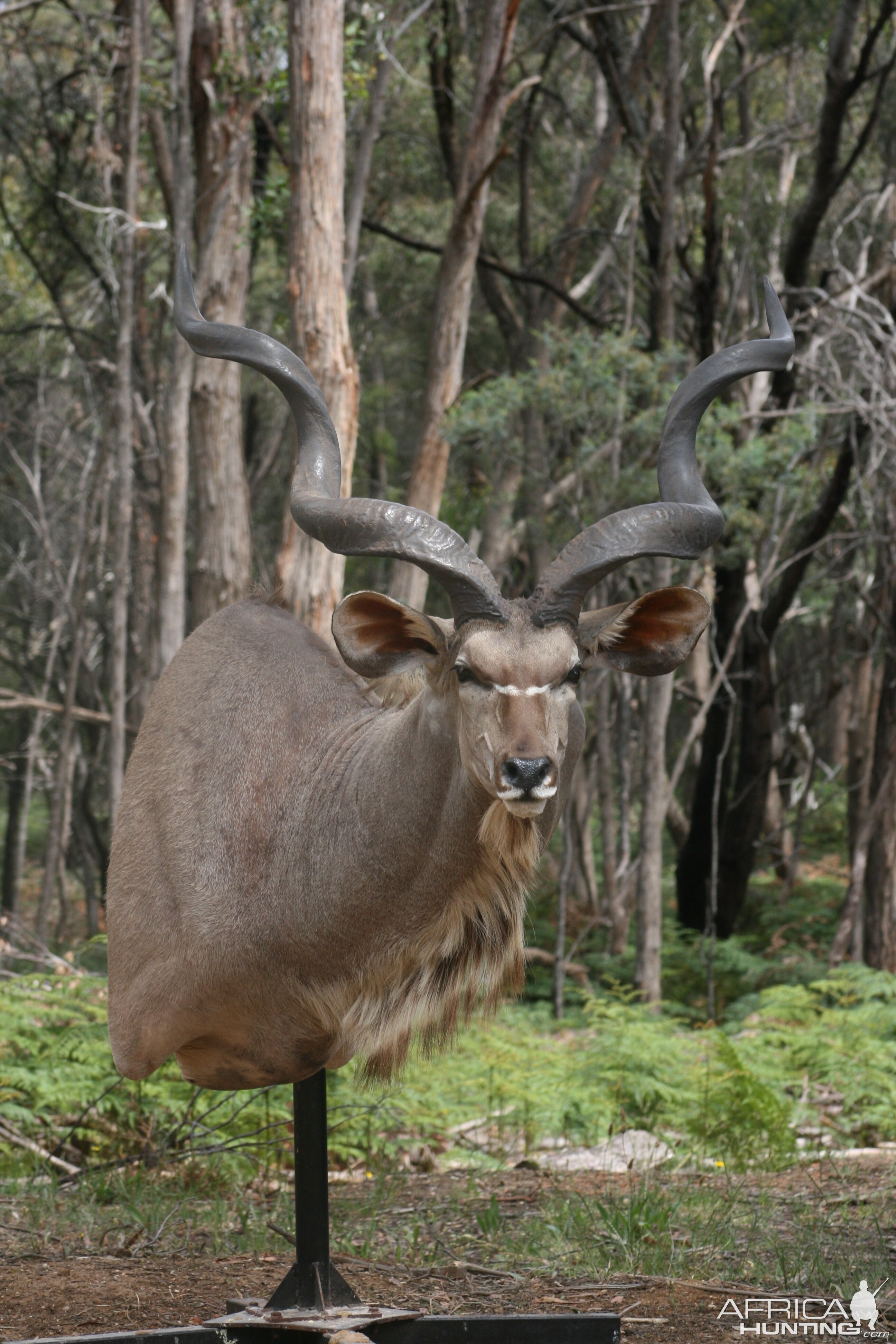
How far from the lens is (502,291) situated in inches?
873

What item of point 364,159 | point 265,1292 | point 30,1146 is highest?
point 364,159

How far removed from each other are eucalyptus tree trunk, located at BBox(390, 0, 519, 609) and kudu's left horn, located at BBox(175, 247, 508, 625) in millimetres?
8712

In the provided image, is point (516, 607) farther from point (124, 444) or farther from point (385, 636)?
point (124, 444)

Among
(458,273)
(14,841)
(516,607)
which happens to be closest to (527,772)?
(516,607)

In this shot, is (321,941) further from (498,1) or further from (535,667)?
(498,1)

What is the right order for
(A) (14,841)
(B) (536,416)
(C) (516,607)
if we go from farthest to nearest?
(A) (14,841) < (B) (536,416) < (C) (516,607)

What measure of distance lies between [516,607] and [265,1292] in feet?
11.1

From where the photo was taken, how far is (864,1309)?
16.1 ft

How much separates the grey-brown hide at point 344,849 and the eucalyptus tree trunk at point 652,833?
932 cm

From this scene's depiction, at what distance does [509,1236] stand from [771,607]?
41.3 feet

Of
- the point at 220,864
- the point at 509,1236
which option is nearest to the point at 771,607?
the point at 509,1236

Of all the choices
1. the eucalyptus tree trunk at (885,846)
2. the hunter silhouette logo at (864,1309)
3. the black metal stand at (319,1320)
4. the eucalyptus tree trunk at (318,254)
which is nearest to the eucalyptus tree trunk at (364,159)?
the eucalyptus tree trunk at (318,254)

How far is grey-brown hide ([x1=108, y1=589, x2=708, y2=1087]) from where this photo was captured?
14.1 feet

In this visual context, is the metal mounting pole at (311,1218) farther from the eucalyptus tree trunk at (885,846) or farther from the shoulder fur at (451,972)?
the eucalyptus tree trunk at (885,846)
